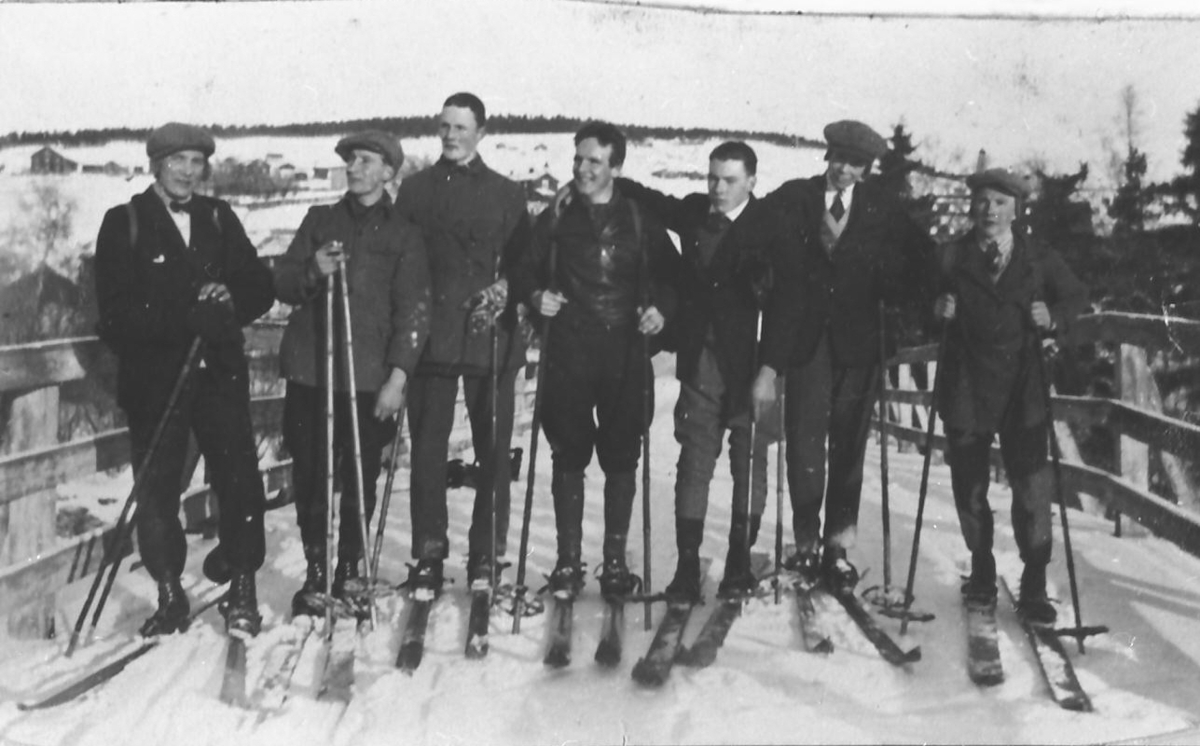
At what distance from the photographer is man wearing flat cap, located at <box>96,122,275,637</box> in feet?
13.0

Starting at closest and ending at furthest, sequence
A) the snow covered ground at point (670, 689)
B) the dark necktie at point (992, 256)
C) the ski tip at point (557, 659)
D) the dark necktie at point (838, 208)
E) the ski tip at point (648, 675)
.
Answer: the snow covered ground at point (670, 689) < the ski tip at point (648, 675) < the ski tip at point (557, 659) < the dark necktie at point (992, 256) < the dark necktie at point (838, 208)

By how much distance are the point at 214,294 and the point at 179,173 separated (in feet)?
1.60

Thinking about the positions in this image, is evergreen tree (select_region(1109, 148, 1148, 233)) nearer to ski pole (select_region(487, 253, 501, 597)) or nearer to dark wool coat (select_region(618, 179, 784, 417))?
dark wool coat (select_region(618, 179, 784, 417))

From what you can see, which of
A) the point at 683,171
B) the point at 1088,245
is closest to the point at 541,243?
the point at 683,171

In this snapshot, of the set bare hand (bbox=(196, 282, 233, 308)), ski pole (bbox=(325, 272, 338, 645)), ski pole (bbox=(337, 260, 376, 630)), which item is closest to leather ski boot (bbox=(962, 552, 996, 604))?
ski pole (bbox=(337, 260, 376, 630))

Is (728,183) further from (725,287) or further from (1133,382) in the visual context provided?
(1133,382)

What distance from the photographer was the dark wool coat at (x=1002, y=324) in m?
3.96

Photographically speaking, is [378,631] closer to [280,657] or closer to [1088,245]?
[280,657]

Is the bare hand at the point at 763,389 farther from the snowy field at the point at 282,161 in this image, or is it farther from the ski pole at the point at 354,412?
the ski pole at the point at 354,412

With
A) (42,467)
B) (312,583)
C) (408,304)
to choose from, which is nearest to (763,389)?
(408,304)

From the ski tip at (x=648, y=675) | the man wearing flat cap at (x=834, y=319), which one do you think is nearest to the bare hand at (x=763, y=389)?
the man wearing flat cap at (x=834, y=319)

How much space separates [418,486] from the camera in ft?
13.9

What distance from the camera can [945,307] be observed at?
4023 mm

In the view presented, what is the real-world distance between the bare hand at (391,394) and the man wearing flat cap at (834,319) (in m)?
1.42
